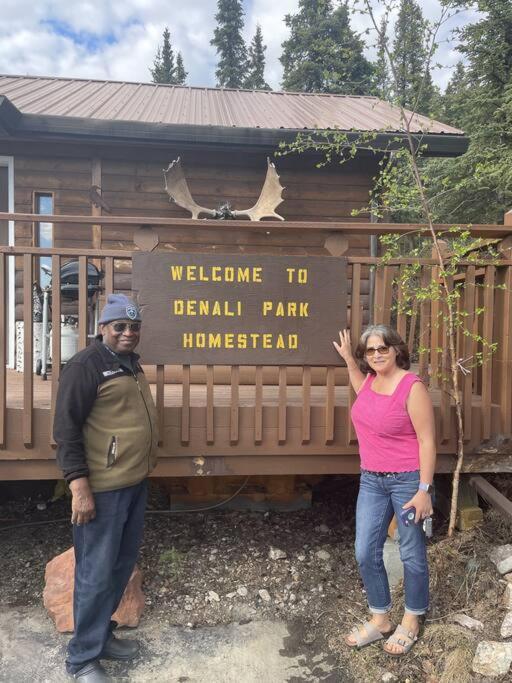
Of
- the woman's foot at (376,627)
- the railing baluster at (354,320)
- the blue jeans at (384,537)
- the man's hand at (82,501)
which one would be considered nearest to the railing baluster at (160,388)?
the man's hand at (82,501)

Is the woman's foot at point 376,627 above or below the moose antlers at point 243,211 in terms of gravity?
below

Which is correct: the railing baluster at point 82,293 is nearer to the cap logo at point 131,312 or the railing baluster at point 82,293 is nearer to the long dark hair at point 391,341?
the cap logo at point 131,312

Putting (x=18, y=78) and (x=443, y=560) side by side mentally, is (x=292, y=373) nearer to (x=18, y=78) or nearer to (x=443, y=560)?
(x=443, y=560)

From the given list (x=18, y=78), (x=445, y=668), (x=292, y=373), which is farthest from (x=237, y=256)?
(x=18, y=78)

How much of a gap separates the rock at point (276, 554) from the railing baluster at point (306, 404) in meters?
0.99

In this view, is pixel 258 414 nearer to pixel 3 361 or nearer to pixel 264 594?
pixel 264 594

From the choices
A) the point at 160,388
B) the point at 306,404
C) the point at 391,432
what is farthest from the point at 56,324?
the point at 391,432

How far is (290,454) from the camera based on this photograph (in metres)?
3.21

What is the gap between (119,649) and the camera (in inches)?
103

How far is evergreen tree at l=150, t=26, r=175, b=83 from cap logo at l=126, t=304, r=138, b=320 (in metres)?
38.1

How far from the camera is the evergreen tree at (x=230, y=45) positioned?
32.7 m

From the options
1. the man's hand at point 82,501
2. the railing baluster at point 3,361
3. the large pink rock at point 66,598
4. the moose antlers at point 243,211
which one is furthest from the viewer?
the moose antlers at point 243,211

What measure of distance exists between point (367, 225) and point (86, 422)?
1940 mm

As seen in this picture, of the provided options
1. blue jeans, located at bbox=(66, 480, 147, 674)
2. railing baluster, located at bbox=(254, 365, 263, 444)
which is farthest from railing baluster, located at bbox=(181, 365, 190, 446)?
blue jeans, located at bbox=(66, 480, 147, 674)
